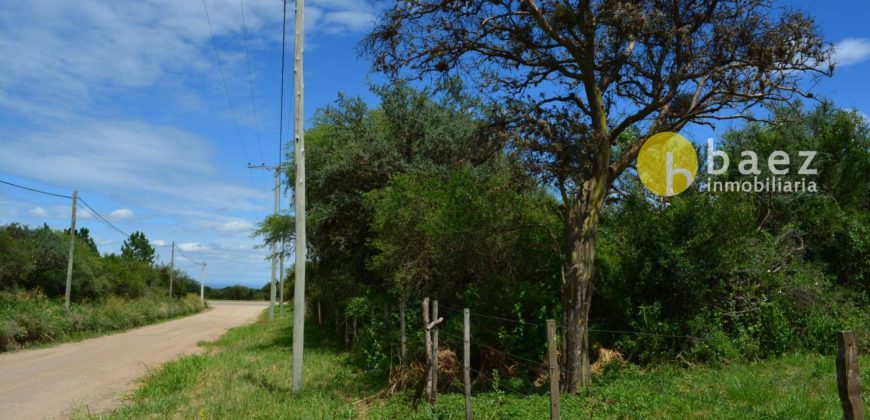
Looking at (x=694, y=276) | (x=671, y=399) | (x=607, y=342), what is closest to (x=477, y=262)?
(x=607, y=342)

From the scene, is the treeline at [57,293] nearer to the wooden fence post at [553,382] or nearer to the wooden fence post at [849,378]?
the wooden fence post at [553,382]

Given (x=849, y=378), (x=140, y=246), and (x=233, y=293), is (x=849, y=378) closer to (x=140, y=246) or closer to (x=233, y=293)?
(x=140, y=246)

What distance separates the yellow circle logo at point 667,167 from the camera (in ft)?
44.0

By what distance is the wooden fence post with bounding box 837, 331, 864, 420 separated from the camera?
189 inches

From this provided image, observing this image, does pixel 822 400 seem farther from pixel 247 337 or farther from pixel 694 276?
pixel 247 337

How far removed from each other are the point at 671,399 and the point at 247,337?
21.0 m

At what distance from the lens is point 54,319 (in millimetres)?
25938

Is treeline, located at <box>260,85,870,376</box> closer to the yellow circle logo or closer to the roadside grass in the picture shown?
the yellow circle logo

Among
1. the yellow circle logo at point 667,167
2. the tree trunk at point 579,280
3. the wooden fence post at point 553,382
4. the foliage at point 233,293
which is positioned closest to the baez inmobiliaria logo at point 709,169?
the yellow circle logo at point 667,167

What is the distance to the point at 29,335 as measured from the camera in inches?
937

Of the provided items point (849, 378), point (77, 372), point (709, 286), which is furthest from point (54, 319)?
point (849, 378)

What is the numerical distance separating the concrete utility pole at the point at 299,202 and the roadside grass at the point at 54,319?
15033mm

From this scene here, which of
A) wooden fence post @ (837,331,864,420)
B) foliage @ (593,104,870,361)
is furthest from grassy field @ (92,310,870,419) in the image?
wooden fence post @ (837,331,864,420)

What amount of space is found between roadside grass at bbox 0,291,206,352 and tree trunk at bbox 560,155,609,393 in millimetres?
20189
